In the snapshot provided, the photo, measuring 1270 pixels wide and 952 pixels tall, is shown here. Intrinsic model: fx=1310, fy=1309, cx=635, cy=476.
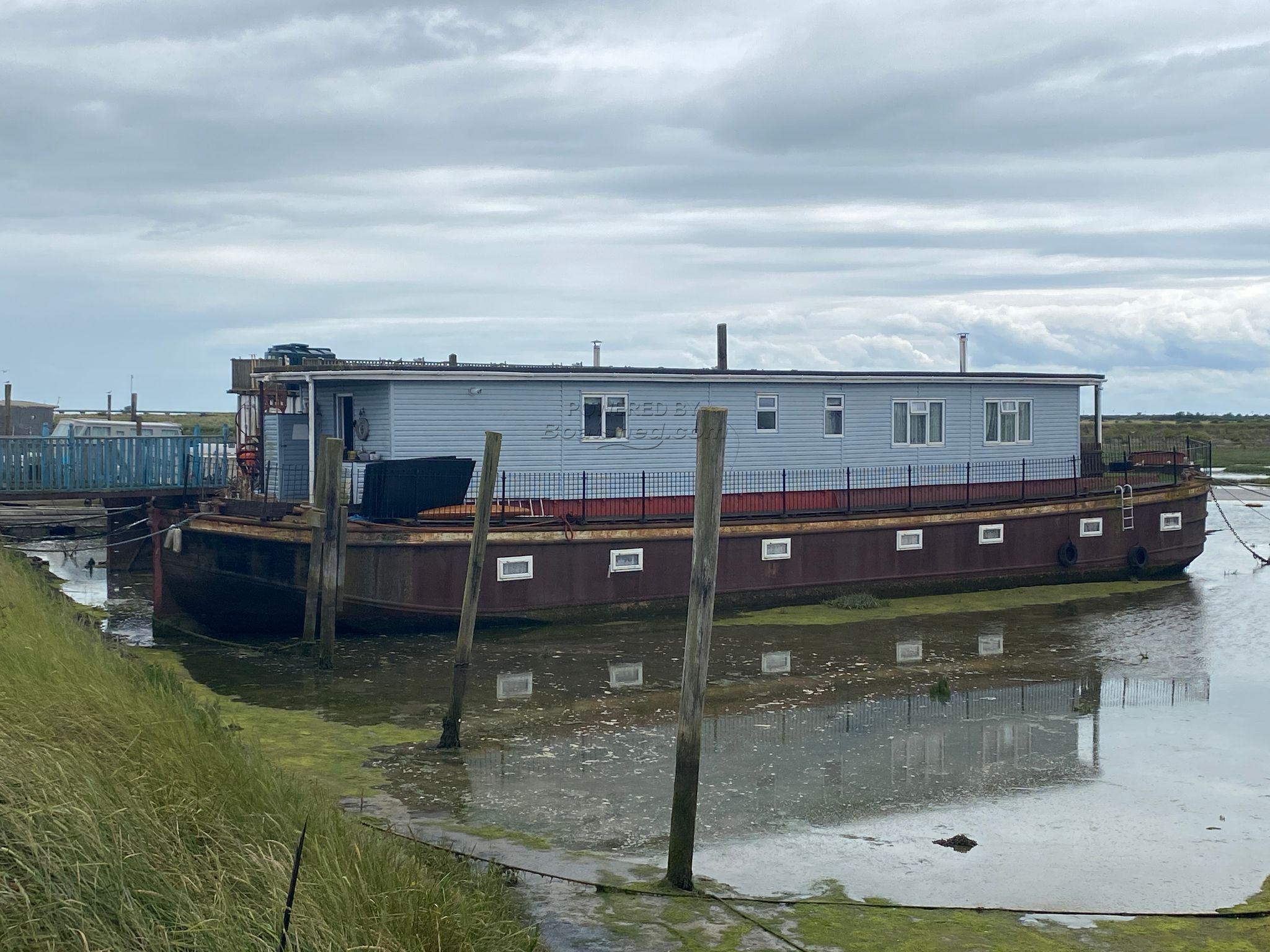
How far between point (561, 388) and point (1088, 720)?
10371 millimetres

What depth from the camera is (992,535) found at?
→ 81.9ft

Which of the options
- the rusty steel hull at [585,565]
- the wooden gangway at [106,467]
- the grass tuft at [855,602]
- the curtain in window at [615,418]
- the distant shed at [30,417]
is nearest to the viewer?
the rusty steel hull at [585,565]

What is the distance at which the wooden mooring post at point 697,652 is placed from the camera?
9.10 m

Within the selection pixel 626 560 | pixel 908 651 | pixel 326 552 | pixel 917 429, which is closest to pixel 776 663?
pixel 908 651

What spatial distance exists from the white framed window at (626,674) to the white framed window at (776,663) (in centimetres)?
170

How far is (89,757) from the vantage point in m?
7.75

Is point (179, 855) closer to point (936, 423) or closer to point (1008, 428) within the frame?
point (936, 423)

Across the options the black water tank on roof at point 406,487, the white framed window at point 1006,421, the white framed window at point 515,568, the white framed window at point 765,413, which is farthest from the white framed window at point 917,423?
the black water tank on roof at point 406,487

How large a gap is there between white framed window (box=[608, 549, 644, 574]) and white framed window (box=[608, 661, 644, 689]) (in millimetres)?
2921

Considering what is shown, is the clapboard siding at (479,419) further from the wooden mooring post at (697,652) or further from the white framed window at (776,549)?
the wooden mooring post at (697,652)

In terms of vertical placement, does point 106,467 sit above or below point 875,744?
above

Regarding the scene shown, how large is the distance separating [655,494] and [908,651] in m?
5.52

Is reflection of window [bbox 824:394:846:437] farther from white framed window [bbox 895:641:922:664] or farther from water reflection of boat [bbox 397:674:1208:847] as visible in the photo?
water reflection of boat [bbox 397:674:1208:847]

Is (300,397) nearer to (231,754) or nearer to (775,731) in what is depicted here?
(775,731)
